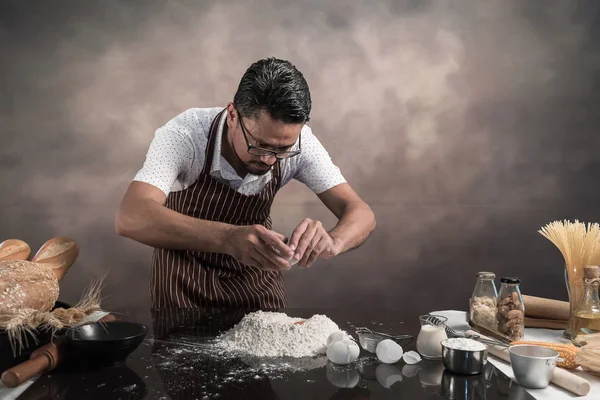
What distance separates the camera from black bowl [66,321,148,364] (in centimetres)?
162

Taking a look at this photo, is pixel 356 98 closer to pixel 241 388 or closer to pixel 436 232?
pixel 436 232

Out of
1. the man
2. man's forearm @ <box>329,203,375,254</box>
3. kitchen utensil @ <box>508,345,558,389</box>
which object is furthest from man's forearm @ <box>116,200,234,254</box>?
kitchen utensil @ <box>508,345,558,389</box>

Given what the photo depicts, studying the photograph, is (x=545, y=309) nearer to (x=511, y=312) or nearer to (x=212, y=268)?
(x=511, y=312)

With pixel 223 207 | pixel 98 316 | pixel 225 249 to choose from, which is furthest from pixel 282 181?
pixel 98 316

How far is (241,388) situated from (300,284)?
266 centimetres

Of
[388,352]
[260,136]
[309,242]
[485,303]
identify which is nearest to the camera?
[388,352]

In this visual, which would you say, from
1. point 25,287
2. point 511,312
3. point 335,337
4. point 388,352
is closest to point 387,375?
Result: point 388,352

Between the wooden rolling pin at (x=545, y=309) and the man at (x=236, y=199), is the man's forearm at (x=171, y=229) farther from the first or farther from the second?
the wooden rolling pin at (x=545, y=309)

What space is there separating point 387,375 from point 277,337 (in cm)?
35

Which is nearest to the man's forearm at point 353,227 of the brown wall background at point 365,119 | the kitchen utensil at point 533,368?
the kitchen utensil at point 533,368

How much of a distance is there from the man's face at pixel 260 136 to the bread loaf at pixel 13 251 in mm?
849

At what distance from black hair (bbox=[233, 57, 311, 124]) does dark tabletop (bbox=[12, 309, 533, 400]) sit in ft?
2.90

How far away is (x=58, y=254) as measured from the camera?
2203mm

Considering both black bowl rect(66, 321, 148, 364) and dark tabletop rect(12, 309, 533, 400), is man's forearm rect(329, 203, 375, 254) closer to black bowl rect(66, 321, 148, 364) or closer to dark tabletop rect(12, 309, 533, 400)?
dark tabletop rect(12, 309, 533, 400)
